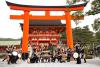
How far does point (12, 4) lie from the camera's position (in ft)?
130

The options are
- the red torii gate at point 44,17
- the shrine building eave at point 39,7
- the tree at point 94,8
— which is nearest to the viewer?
the tree at point 94,8

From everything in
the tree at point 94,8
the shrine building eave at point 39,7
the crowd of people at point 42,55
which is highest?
the shrine building eave at point 39,7

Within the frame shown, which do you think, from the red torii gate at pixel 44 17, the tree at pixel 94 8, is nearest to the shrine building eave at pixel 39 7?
the red torii gate at pixel 44 17

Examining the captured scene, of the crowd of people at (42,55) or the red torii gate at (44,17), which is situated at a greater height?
the red torii gate at (44,17)

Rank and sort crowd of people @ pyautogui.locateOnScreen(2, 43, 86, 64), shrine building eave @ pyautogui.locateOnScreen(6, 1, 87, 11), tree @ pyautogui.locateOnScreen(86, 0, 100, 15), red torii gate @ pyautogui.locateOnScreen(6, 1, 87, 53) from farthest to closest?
red torii gate @ pyautogui.locateOnScreen(6, 1, 87, 53), shrine building eave @ pyautogui.locateOnScreen(6, 1, 87, 11), crowd of people @ pyautogui.locateOnScreen(2, 43, 86, 64), tree @ pyautogui.locateOnScreen(86, 0, 100, 15)

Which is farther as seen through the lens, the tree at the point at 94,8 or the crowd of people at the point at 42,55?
the crowd of people at the point at 42,55

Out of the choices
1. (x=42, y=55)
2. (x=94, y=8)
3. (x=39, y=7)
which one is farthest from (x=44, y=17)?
(x=94, y=8)

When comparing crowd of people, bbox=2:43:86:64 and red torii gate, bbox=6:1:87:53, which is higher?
red torii gate, bbox=6:1:87:53

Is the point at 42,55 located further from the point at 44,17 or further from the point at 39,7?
the point at 44,17

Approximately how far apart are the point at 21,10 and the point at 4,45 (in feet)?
87.2

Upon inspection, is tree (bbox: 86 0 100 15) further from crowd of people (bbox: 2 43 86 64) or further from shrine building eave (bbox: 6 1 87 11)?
shrine building eave (bbox: 6 1 87 11)

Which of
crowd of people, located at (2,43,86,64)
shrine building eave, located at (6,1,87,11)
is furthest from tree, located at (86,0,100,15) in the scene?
shrine building eave, located at (6,1,87,11)

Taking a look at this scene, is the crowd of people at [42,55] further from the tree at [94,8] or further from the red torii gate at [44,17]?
the red torii gate at [44,17]

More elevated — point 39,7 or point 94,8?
point 39,7
